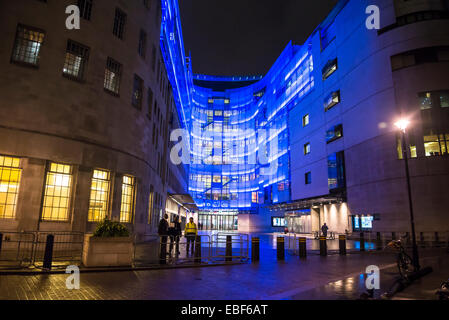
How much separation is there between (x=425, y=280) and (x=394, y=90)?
83.5 feet

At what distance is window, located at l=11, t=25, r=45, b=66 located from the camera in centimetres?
1488

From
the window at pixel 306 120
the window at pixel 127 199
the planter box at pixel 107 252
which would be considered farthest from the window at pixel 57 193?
the window at pixel 306 120

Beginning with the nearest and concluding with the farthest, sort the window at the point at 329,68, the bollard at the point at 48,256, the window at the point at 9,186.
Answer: the bollard at the point at 48,256 < the window at the point at 9,186 < the window at the point at 329,68

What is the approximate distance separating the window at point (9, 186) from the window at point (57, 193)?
1.27 m

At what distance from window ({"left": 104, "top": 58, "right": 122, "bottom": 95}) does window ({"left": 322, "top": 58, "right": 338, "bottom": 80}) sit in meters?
30.7

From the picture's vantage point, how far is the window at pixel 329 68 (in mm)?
40406

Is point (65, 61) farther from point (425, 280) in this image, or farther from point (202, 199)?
point (202, 199)

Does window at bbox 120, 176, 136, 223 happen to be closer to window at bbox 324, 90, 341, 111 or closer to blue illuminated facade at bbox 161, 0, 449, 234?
blue illuminated facade at bbox 161, 0, 449, 234

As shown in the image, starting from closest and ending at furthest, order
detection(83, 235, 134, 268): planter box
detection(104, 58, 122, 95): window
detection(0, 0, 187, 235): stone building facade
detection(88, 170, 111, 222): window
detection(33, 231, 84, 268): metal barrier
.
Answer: detection(83, 235, 134, 268): planter box → detection(33, 231, 84, 268): metal barrier → detection(0, 0, 187, 235): stone building facade → detection(88, 170, 111, 222): window → detection(104, 58, 122, 95): window

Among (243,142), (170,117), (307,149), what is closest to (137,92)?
(170,117)

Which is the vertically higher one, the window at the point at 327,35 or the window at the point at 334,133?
the window at the point at 327,35

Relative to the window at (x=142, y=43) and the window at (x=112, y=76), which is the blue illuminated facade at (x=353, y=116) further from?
the window at (x=112, y=76)

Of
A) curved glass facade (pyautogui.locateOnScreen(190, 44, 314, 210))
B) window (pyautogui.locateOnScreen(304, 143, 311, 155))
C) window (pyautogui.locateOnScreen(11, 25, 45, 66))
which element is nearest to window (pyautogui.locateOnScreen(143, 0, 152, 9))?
window (pyautogui.locateOnScreen(11, 25, 45, 66))
